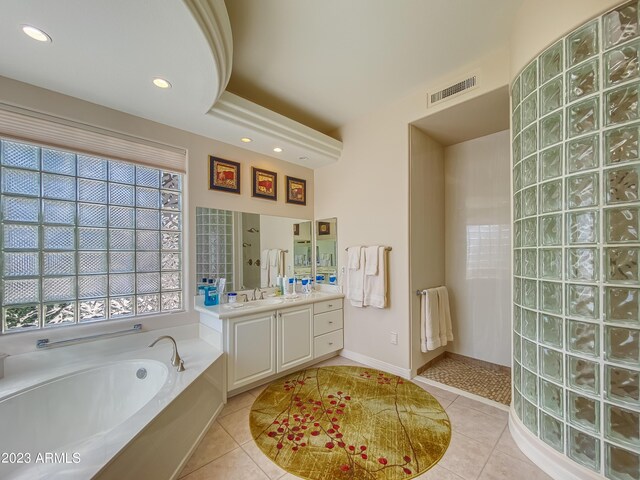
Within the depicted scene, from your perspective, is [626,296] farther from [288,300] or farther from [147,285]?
[147,285]

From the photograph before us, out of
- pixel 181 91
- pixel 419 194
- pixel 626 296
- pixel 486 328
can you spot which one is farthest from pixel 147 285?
pixel 486 328

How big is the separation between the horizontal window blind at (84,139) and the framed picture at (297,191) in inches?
48.1

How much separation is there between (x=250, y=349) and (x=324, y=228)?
1711mm

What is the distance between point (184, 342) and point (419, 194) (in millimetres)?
2676

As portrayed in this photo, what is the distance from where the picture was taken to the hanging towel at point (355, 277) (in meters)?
2.97

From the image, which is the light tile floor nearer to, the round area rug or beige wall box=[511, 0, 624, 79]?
the round area rug

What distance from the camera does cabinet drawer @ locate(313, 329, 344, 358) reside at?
294cm

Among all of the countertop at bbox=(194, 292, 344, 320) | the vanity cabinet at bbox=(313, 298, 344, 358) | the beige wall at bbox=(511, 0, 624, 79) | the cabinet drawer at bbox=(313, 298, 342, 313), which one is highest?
the beige wall at bbox=(511, 0, 624, 79)

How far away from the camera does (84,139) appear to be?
2.06m

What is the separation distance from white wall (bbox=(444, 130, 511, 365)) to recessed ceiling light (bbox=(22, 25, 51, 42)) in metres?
3.45

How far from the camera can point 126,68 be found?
165cm

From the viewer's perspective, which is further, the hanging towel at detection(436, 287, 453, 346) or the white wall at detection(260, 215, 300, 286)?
the white wall at detection(260, 215, 300, 286)

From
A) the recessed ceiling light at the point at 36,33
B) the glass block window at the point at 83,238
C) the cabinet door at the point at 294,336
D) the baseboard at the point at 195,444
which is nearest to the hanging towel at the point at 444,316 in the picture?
the cabinet door at the point at 294,336

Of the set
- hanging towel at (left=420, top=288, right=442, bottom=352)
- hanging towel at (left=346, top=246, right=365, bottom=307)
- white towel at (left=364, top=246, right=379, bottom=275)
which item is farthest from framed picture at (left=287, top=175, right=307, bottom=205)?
hanging towel at (left=420, top=288, right=442, bottom=352)
